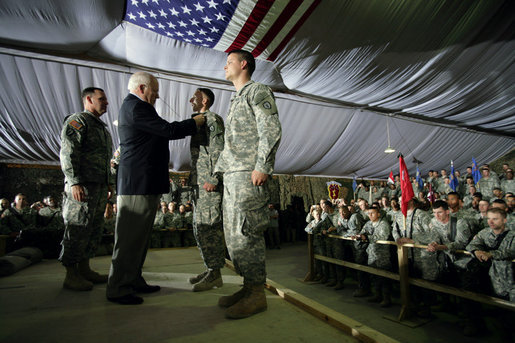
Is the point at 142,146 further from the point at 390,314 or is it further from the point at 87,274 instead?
the point at 390,314

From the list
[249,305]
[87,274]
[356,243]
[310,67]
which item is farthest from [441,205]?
[87,274]

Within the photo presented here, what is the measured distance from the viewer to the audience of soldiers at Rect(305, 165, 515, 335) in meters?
2.58

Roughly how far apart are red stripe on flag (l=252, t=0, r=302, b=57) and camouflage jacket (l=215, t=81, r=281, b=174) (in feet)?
7.61

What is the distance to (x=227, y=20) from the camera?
360cm

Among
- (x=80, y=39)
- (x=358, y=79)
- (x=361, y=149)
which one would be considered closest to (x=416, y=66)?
A: (x=358, y=79)

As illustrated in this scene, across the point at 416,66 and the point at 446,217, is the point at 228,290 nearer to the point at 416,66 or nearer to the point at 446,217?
the point at 446,217

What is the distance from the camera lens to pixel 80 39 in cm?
389

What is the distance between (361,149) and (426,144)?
7.70 feet

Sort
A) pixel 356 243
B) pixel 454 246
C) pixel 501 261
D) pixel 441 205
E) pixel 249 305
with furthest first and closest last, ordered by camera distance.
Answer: pixel 356 243 → pixel 441 205 → pixel 454 246 → pixel 501 261 → pixel 249 305

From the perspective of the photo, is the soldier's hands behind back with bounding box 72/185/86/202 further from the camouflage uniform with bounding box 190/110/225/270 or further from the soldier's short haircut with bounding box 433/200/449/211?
the soldier's short haircut with bounding box 433/200/449/211

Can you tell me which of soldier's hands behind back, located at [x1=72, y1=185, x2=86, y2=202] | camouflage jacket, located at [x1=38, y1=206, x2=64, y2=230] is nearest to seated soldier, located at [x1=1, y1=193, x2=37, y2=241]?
camouflage jacket, located at [x1=38, y1=206, x2=64, y2=230]

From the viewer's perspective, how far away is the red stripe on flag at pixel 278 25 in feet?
10.8

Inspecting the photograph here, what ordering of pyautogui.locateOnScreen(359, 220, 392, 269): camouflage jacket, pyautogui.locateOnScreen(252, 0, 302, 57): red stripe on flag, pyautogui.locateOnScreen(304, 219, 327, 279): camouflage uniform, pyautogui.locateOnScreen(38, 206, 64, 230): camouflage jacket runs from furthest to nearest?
pyautogui.locateOnScreen(38, 206, 64, 230): camouflage jacket
pyautogui.locateOnScreen(304, 219, 327, 279): camouflage uniform
pyautogui.locateOnScreen(359, 220, 392, 269): camouflage jacket
pyautogui.locateOnScreen(252, 0, 302, 57): red stripe on flag

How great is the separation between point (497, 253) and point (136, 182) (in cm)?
317
